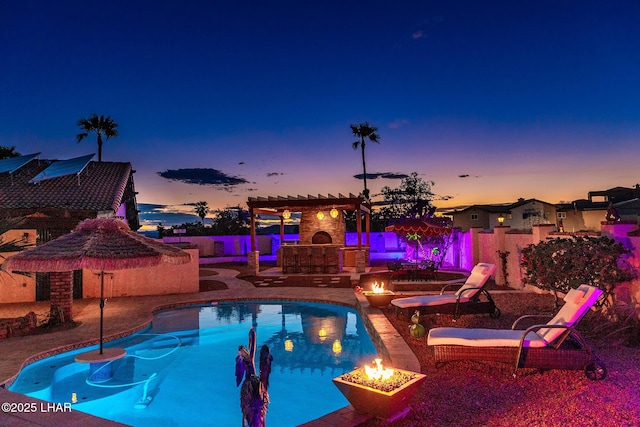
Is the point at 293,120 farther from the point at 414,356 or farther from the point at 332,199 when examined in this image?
the point at 414,356

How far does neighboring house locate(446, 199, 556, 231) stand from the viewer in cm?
4447

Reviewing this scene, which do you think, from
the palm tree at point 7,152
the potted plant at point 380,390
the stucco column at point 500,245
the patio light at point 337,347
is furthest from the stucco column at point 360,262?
the palm tree at point 7,152

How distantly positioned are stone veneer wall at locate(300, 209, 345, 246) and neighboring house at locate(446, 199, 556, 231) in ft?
78.0

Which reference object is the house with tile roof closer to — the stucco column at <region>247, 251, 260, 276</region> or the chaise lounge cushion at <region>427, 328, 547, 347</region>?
the stucco column at <region>247, 251, 260, 276</region>

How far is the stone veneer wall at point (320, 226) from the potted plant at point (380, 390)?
2036 cm

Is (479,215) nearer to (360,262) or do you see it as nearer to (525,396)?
(360,262)

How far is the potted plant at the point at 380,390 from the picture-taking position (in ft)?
11.5

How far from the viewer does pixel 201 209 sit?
48.2m

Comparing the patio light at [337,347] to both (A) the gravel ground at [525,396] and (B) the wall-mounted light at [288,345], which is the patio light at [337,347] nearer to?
(B) the wall-mounted light at [288,345]

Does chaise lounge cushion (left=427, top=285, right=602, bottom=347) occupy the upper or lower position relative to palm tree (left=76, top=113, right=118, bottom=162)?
lower

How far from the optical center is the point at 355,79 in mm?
17062

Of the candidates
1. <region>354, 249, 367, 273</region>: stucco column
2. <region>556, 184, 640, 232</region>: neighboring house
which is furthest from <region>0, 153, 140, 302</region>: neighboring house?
<region>556, 184, 640, 232</region>: neighboring house

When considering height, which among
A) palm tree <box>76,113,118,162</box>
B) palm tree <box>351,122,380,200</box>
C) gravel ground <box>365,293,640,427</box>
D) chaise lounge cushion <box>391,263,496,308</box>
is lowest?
gravel ground <box>365,293,640,427</box>

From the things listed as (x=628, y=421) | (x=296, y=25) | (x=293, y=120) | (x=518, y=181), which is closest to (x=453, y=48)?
(x=296, y=25)
